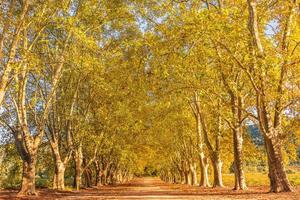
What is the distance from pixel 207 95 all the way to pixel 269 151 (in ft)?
17.6

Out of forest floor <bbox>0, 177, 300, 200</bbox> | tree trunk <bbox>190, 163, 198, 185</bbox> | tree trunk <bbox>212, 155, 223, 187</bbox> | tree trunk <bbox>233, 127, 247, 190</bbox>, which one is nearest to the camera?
forest floor <bbox>0, 177, 300, 200</bbox>

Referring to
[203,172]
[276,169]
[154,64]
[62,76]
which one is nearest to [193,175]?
[203,172]

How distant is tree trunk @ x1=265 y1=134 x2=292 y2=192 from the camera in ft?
73.0

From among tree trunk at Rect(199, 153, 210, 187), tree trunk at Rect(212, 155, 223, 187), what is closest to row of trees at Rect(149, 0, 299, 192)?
tree trunk at Rect(212, 155, 223, 187)

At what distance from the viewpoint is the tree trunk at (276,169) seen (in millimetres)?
22266

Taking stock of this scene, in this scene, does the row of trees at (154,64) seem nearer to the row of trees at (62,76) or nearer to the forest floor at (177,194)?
the row of trees at (62,76)

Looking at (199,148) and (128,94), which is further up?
(128,94)

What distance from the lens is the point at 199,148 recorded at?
4578 cm

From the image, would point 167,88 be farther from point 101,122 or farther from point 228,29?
point 101,122

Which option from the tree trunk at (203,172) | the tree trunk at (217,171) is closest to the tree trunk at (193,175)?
the tree trunk at (203,172)

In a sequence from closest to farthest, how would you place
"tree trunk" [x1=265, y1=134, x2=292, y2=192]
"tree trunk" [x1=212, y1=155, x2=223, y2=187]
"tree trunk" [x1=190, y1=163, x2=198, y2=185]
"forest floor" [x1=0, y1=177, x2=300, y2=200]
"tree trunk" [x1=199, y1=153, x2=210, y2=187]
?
"forest floor" [x1=0, y1=177, x2=300, y2=200] < "tree trunk" [x1=265, y1=134, x2=292, y2=192] < "tree trunk" [x1=212, y1=155, x2=223, y2=187] < "tree trunk" [x1=199, y1=153, x2=210, y2=187] < "tree trunk" [x1=190, y1=163, x2=198, y2=185]

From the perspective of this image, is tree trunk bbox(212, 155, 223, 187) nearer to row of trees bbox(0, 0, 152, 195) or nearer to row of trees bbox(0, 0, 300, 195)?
row of trees bbox(0, 0, 300, 195)

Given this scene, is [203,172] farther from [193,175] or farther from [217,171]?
[193,175]

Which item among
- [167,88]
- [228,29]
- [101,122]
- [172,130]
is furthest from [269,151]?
[172,130]
